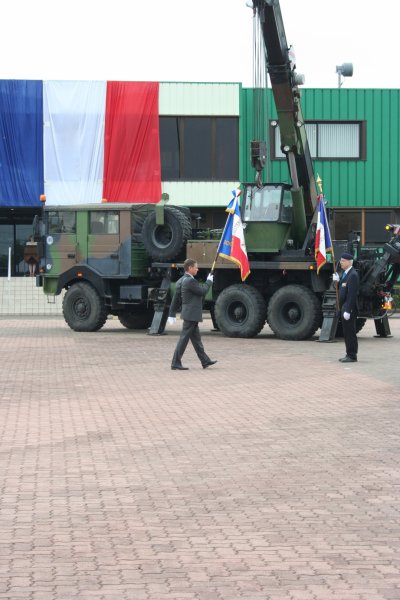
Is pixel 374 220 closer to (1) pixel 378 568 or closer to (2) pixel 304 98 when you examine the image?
(2) pixel 304 98

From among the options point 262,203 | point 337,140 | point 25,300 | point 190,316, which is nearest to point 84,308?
point 262,203

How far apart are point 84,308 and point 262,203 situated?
16.9ft

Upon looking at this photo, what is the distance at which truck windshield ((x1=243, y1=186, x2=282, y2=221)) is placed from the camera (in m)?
25.8

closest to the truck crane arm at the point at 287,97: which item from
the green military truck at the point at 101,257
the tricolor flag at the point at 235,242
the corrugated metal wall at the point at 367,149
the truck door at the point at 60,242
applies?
the tricolor flag at the point at 235,242

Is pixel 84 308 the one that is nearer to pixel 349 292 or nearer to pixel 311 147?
pixel 349 292

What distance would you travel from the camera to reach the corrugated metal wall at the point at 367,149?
141 ft

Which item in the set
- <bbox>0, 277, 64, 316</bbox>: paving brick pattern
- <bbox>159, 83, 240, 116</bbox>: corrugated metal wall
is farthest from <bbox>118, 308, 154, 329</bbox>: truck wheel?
<bbox>159, 83, 240, 116</bbox>: corrugated metal wall

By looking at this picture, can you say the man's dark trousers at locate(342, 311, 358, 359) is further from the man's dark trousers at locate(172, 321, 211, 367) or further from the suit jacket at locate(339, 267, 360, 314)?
the man's dark trousers at locate(172, 321, 211, 367)

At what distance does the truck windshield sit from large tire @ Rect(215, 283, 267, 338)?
61.0 inches

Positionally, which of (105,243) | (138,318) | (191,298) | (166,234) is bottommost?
(138,318)

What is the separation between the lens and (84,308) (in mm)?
27969

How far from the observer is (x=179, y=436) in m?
11.5

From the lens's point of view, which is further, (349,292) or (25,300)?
(25,300)

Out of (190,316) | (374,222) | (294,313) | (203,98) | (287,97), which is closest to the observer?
(190,316)
